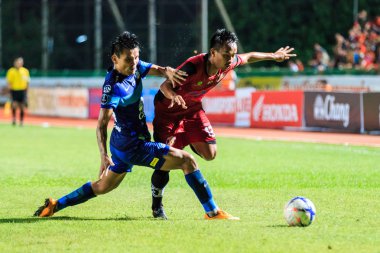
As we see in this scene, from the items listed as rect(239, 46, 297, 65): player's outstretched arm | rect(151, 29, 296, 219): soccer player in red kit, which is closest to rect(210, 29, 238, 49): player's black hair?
rect(151, 29, 296, 219): soccer player in red kit

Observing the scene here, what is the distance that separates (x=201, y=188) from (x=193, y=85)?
1.26 m

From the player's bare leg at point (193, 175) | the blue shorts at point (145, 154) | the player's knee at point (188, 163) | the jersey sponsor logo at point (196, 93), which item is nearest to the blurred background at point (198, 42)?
the jersey sponsor logo at point (196, 93)

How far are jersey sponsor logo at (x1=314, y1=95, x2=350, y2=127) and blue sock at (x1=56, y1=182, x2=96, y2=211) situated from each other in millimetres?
16798

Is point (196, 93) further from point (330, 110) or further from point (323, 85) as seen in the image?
point (323, 85)

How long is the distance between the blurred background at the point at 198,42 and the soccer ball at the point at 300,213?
17.4 meters

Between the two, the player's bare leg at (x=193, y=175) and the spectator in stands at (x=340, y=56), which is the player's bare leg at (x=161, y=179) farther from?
the spectator in stands at (x=340, y=56)

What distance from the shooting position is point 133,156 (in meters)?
9.84

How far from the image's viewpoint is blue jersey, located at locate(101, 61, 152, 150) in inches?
379

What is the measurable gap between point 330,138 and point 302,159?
6.41 m

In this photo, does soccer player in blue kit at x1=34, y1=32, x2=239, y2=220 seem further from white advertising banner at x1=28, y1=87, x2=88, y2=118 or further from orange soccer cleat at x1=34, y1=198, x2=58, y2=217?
white advertising banner at x1=28, y1=87, x2=88, y2=118

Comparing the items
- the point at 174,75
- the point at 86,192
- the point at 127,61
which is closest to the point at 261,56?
the point at 174,75

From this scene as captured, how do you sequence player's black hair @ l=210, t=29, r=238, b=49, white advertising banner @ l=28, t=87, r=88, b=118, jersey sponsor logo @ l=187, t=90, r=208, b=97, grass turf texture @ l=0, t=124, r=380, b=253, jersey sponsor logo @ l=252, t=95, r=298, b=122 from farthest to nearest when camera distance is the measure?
white advertising banner @ l=28, t=87, r=88, b=118 < jersey sponsor logo @ l=252, t=95, r=298, b=122 < jersey sponsor logo @ l=187, t=90, r=208, b=97 < player's black hair @ l=210, t=29, r=238, b=49 < grass turf texture @ l=0, t=124, r=380, b=253

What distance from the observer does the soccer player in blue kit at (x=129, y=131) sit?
31.3ft

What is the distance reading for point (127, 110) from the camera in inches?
386
